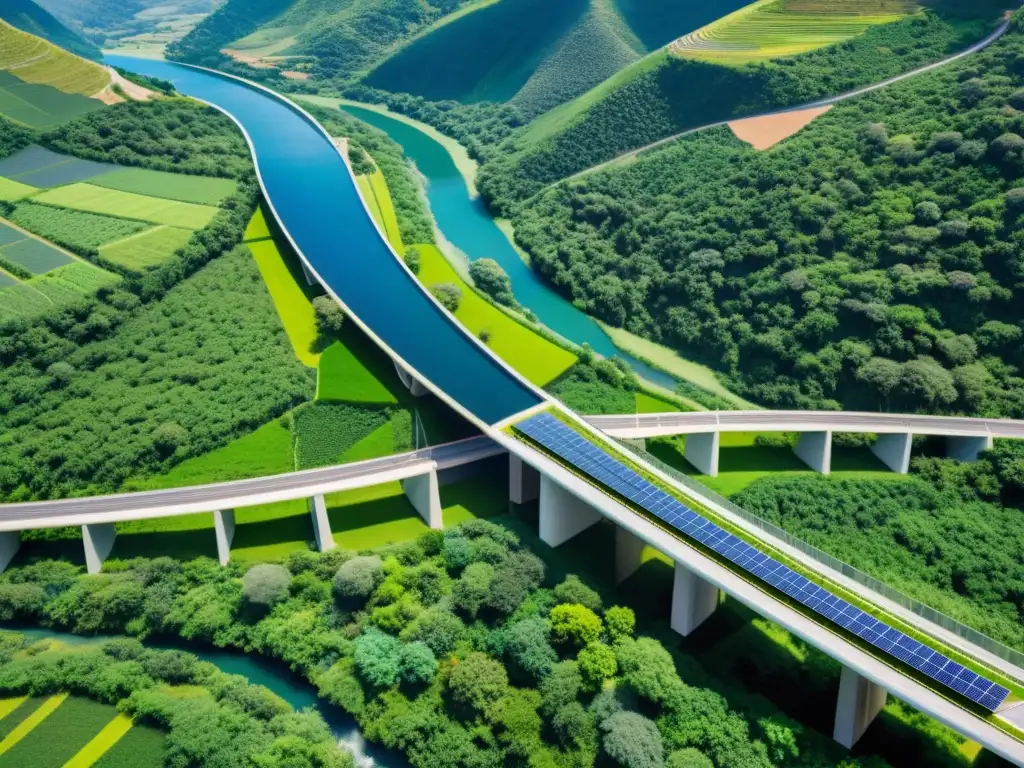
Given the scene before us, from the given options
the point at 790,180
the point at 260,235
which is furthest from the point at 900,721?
the point at 260,235

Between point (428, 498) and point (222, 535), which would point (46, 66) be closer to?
point (222, 535)

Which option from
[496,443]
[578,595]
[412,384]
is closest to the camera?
[578,595]

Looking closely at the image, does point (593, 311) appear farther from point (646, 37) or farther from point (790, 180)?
point (646, 37)

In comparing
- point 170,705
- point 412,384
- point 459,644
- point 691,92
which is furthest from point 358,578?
point 691,92

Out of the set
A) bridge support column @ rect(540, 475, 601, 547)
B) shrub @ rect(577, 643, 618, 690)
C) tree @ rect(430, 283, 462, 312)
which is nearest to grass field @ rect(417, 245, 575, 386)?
tree @ rect(430, 283, 462, 312)

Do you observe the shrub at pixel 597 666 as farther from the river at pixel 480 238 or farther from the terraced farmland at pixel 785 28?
the terraced farmland at pixel 785 28

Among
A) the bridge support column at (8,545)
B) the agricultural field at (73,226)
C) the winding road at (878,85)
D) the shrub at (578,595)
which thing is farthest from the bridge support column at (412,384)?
the winding road at (878,85)
